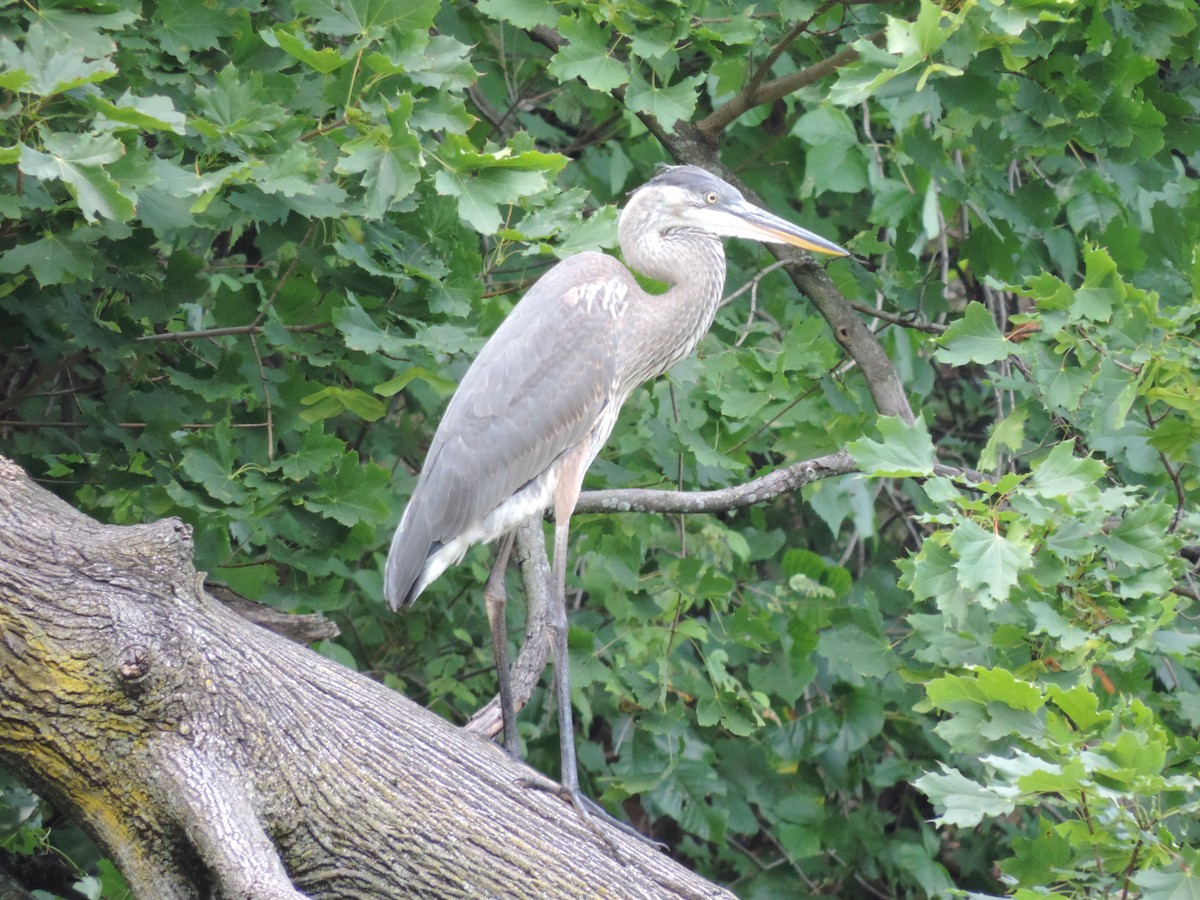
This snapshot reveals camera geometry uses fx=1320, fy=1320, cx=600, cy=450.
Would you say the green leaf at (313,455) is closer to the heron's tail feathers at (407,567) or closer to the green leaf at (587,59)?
the heron's tail feathers at (407,567)

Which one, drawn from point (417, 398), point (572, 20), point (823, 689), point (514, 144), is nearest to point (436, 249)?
point (514, 144)

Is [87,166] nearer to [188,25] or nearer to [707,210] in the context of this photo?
[188,25]

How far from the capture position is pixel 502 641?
11.5 ft

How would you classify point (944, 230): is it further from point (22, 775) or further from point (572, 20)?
point (22, 775)

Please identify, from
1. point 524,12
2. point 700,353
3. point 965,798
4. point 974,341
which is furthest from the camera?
point 700,353

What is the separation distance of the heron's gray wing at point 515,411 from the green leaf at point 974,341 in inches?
38.9

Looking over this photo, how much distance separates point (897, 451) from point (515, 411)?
122 cm

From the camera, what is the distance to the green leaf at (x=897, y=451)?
2562mm

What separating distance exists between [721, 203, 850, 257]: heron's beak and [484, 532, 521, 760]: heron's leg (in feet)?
3.46

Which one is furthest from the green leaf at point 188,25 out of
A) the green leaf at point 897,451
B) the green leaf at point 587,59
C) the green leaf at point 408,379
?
the green leaf at point 897,451

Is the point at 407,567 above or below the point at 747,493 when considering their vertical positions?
below

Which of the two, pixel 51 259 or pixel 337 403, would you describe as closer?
pixel 51 259

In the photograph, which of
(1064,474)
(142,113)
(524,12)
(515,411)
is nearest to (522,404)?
(515,411)

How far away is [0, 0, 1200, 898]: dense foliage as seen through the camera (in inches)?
101
